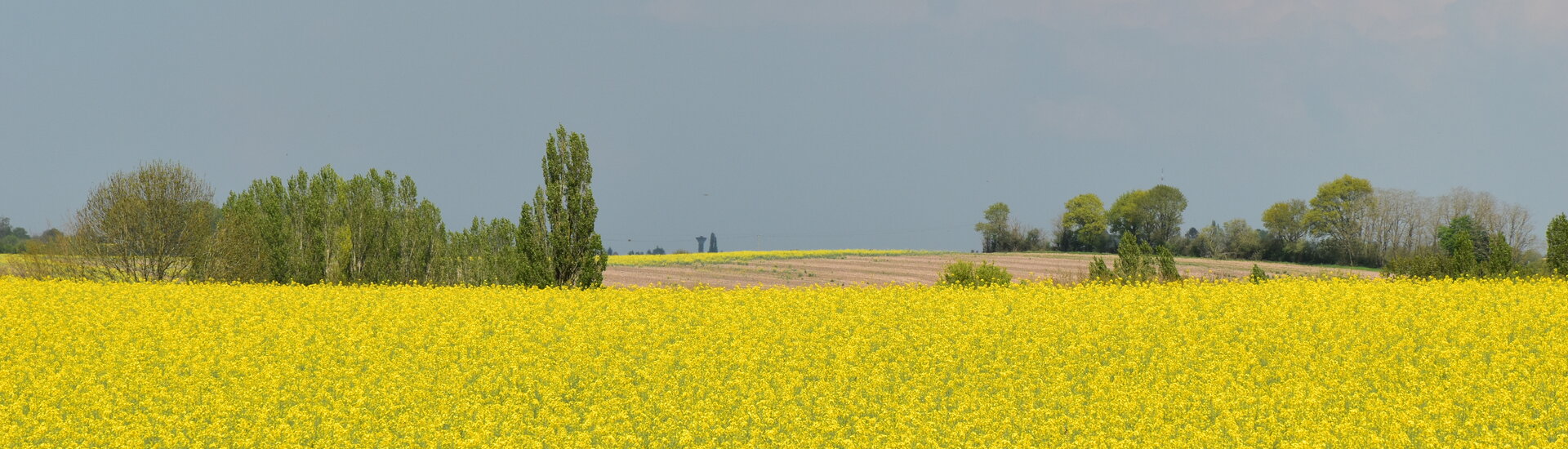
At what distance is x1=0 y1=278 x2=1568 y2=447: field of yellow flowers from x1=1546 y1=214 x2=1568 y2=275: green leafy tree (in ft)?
36.5

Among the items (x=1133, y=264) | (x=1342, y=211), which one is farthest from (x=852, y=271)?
(x=1342, y=211)

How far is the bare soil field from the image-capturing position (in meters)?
37.8

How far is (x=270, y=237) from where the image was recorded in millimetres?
26625

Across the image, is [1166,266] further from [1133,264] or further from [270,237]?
[270,237]

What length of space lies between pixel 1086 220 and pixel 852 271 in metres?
49.1

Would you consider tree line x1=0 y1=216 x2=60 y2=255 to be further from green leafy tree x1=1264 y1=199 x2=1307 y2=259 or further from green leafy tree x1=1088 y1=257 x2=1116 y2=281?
green leafy tree x1=1264 y1=199 x2=1307 y2=259

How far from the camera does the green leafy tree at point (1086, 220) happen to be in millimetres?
83637

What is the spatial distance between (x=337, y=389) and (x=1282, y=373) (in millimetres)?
11217

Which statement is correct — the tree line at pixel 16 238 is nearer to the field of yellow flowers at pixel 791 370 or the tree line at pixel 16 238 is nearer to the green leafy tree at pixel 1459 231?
the field of yellow flowers at pixel 791 370

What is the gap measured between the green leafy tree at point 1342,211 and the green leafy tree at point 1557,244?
41452mm

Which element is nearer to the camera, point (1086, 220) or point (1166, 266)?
point (1166, 266)

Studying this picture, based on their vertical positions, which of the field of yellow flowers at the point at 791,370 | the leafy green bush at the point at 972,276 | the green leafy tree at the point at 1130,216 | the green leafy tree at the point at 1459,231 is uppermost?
the green leafy tree at the point at 1130,216

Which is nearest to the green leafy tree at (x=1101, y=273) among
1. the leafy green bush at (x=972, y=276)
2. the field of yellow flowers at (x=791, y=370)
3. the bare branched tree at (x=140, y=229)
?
the leafy green bush at (x=972, y=276)

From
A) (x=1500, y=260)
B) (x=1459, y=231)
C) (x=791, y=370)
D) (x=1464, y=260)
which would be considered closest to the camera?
(x=791, y=370)
